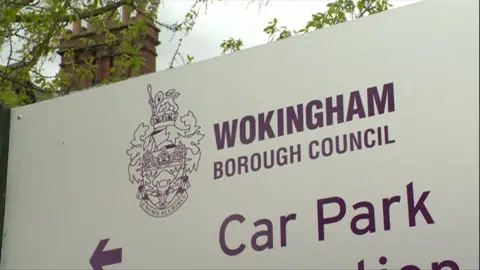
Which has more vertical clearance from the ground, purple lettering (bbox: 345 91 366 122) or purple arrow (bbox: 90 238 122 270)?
purple lettering (bbox: 345 91 366 122)

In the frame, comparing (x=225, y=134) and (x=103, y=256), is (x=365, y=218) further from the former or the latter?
(x=103, y=256)

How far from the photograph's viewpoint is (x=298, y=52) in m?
2.88

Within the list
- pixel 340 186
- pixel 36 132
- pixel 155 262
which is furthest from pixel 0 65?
pixel 340 186

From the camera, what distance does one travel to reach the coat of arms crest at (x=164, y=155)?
9.93 feet

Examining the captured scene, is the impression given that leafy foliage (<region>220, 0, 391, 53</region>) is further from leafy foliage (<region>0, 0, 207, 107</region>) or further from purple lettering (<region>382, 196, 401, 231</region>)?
purple lettering (<region>382, 196, 401, 231</region>)

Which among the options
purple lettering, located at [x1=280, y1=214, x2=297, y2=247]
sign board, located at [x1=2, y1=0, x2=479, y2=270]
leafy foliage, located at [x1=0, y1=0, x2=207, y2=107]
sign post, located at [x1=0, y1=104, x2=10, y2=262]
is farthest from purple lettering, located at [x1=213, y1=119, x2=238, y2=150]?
leafy foliage, located at [x1=0, y1=0, x2=207, y2=107]

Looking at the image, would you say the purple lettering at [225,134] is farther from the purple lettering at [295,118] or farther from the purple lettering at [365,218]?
the purple lettering at [365,218]

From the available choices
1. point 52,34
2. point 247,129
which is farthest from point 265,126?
point 52,34

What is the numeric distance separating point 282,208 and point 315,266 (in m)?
0.22

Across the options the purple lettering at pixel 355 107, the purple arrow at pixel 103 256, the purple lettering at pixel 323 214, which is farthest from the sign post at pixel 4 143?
the purple lettering at pixel 355 107

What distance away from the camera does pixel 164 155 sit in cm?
311

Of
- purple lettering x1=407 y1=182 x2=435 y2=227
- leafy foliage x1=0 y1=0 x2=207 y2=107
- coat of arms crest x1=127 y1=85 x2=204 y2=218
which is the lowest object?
purple lettering x1=407 y1=182 x2=435 y2=227

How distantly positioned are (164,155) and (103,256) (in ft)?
1.36

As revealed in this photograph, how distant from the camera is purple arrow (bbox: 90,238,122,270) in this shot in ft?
10.1
